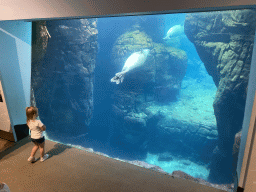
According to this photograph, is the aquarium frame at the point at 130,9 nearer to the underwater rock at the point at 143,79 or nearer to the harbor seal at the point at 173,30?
the underwater rock at the point at 143,79

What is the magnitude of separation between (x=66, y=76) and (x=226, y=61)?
7.66m

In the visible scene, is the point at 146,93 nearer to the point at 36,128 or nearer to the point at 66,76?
the point at 66,76

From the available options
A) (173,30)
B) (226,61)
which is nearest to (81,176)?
(226,61)

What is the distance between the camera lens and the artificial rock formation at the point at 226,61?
3.98 meters

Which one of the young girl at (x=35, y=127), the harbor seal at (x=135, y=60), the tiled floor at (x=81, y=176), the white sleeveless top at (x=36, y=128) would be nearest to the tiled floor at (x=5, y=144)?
the tiled floor at (x=81, y=176)

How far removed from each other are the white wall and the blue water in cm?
829

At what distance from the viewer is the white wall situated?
2580 millimetres

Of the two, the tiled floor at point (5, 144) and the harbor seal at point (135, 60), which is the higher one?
the harbor seal at point (135, 60)

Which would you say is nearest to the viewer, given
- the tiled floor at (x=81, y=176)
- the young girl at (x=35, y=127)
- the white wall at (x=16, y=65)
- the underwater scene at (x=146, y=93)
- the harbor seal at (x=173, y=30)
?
the tiled floor at (x=81, y=176)

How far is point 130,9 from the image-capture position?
1596 mm

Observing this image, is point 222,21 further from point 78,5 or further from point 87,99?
point 87,99

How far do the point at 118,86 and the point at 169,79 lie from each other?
3.83 meters

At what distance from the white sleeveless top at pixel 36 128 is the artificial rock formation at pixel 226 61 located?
13.9 ft

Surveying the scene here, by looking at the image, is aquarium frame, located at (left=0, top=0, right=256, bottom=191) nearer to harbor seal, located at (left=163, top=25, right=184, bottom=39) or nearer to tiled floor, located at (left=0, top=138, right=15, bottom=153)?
tiled floor, located at (left=0, top=138, right=15, bottom=153)
